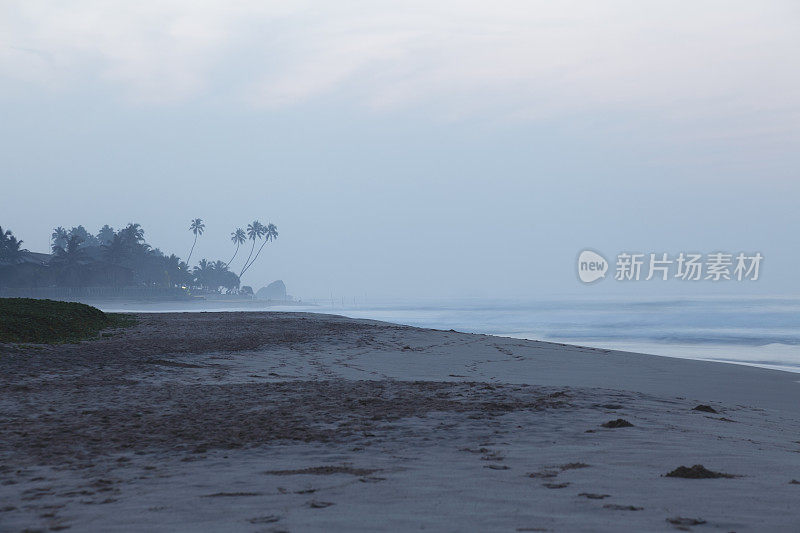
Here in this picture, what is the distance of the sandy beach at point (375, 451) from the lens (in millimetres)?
4059

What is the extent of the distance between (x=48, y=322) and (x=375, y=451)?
17386 mm

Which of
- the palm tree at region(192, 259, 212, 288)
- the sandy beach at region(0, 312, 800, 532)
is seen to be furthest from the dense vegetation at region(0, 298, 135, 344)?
the palm tree at region(192, 259, 212, 288)

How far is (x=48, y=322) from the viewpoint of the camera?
66.4 ft

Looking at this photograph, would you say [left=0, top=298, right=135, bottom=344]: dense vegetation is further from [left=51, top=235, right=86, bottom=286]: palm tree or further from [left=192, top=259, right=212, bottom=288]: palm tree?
[left=192, top=259, right=212, bottom=288]: palm tree

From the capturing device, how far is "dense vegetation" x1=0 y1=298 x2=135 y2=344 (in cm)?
1797

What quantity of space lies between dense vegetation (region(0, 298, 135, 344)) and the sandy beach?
482 centimetres

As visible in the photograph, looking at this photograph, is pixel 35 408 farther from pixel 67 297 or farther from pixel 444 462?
pixel 67 297

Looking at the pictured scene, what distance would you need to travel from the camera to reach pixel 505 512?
13.3ft

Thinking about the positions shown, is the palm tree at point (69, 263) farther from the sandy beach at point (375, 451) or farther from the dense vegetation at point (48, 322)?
the sandy beach at point (375, 451)

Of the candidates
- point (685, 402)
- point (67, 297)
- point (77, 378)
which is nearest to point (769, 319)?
point (685, 402)

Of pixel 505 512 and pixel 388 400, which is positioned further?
pixel 388 400

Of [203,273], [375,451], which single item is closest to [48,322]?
→ [375,451]

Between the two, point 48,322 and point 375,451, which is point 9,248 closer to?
point 48,322

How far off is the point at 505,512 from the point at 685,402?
272 inches
